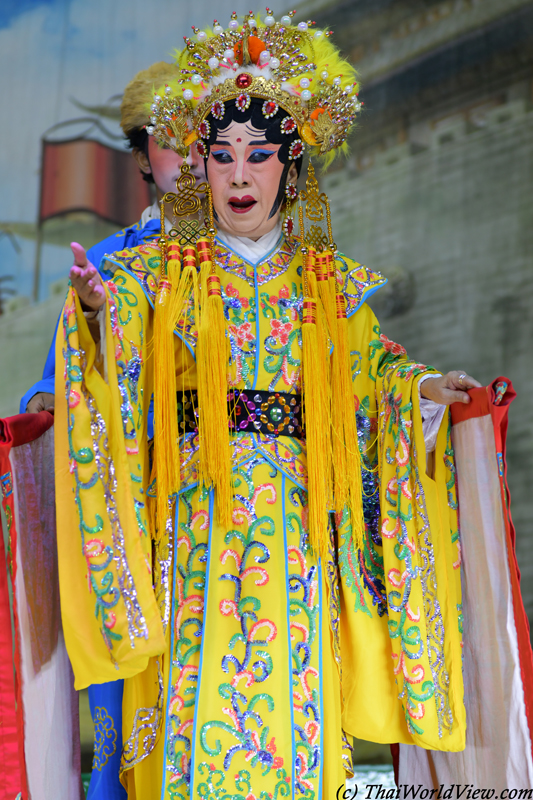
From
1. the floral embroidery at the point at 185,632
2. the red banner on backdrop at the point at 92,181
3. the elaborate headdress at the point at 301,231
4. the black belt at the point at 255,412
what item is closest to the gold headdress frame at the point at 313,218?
the elaborate headdress at the point at 301,231

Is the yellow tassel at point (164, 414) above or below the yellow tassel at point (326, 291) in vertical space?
below

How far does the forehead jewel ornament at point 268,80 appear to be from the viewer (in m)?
1.82

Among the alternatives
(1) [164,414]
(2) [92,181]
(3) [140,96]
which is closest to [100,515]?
(1) [164,414]

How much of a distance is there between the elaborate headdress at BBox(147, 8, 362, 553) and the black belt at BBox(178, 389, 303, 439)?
43 mm

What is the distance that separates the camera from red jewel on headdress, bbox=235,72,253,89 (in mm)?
1803

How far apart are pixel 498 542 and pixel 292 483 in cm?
45

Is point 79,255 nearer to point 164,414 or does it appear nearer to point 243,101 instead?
point 164,414

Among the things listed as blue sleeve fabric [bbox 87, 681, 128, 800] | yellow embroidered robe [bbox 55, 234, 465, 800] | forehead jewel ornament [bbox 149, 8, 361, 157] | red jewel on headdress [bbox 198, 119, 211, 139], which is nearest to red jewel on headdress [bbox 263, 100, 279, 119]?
forehead jewel ornament [bbox 149, 8, 361, 157]

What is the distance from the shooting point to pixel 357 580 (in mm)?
1772

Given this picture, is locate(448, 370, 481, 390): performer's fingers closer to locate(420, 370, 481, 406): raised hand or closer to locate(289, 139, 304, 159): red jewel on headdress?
locate(420, 370, 481, 406): raised hand

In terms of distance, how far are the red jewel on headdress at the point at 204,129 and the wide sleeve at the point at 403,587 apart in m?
0.62

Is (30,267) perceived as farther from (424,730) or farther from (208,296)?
(424,730)

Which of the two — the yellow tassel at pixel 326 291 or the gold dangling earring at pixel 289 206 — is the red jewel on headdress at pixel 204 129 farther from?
the yellow tassel at pixel 326 291

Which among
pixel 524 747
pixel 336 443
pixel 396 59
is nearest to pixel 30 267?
pixel 396 59
